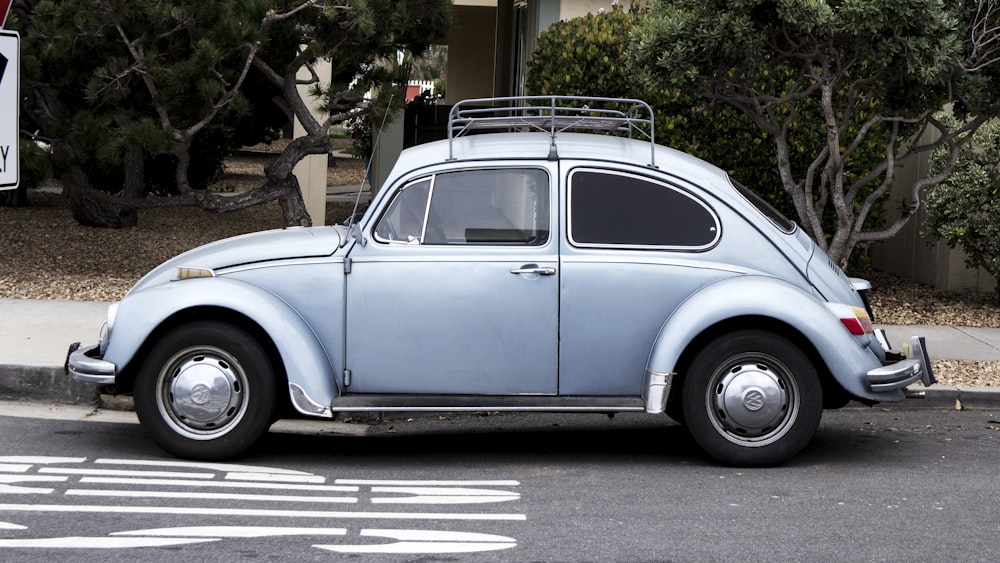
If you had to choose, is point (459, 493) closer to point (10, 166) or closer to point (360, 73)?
point (10, 166)

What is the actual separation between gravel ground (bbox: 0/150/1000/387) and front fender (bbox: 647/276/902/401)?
2582 mm

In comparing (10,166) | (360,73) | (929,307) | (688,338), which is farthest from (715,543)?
(360,73)

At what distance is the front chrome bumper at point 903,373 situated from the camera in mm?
6582

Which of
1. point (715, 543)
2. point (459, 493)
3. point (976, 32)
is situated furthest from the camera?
point (976, 32)

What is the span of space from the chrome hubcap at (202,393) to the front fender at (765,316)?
86.4 inches

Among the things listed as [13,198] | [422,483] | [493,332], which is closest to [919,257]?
[493,332]

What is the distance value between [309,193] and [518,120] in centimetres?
893

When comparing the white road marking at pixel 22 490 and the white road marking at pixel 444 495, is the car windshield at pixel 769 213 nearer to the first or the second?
the white road marking at pixel 444 495

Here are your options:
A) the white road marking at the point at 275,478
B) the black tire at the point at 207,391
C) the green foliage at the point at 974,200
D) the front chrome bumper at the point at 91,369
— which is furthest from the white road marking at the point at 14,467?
the green foliage at the point at 974,200

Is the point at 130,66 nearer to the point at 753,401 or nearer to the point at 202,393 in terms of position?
the point at 202,393

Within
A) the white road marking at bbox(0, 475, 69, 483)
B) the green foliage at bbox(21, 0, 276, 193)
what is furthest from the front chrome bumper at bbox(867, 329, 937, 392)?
the green foliage at bbox(21, 0, 276, 193)

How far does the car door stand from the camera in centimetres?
655

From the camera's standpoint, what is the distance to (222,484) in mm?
6199

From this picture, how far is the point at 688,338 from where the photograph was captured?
6473mm
